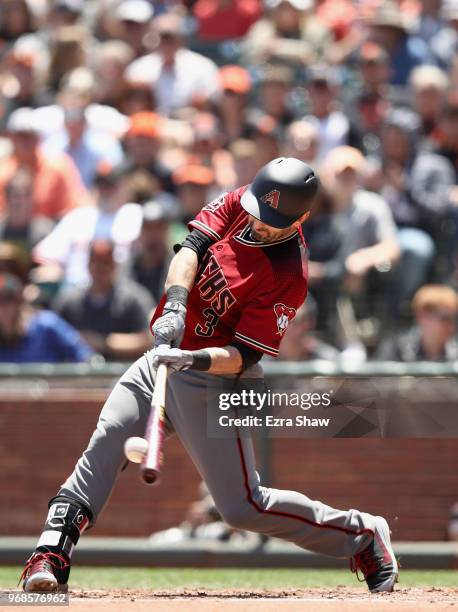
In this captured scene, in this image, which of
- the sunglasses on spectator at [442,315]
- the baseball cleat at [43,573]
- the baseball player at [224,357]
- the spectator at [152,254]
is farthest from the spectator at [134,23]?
the baseball cleat at [43,573]

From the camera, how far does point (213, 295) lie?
518 centimetres

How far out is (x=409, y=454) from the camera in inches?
305

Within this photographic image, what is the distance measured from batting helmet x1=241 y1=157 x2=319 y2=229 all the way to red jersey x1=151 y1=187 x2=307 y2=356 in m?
0.15

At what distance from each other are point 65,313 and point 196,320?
380 cm

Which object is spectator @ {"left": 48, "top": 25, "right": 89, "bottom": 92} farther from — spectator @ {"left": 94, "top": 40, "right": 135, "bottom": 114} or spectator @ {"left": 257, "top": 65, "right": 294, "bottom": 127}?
spectator @ {"left": 257, "top": 65, "right": 294, "bottom": 127}

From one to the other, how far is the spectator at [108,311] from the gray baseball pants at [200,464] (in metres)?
3.45

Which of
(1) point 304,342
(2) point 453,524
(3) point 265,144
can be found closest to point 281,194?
(2) point 453,524

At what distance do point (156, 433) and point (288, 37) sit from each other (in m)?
7.48

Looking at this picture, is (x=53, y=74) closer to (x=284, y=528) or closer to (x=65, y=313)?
(x=65, y=313)

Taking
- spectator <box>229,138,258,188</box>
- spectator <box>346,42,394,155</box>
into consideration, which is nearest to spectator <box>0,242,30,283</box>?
spectator <box>229,138,258,188</box>

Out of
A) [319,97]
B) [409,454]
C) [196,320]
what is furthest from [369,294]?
[196,320]

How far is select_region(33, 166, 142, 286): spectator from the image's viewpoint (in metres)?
9.51

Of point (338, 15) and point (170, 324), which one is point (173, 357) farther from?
point (338, 15)

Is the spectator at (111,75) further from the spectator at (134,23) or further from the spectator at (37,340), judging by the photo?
the spectator at (37,340)
